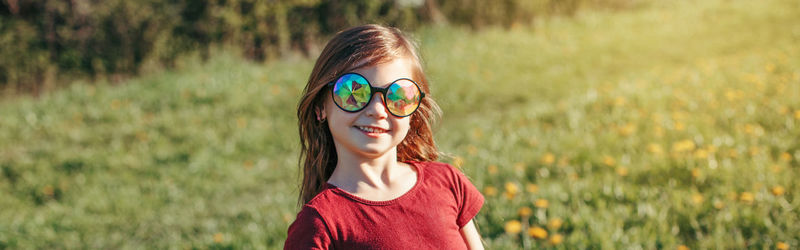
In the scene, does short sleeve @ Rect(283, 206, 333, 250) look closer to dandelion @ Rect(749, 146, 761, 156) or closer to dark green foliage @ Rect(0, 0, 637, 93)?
dandelion @ Rect(749, 146, 761, 156)

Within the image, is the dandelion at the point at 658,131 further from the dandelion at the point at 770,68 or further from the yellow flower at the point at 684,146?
the dandelion at the point at 770,68

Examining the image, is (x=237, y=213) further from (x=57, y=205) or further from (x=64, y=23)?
(x=64, y=23)

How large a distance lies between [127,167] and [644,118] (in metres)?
3.94

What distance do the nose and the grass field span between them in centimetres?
50

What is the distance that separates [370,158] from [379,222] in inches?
6.8

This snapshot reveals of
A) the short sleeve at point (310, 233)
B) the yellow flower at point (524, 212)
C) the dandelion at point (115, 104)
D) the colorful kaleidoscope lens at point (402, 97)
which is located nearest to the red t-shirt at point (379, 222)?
the short sleeve at point (310, 233)

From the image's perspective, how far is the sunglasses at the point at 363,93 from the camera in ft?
4.83

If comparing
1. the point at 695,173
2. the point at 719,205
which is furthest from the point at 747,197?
the point at 695,173

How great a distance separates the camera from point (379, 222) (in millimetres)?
1513

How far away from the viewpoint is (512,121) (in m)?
5.16

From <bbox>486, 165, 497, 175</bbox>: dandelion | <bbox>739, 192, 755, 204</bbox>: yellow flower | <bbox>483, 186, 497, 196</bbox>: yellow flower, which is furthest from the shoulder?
<bbox>486, 165, 497, 175</bbox>: dandelion

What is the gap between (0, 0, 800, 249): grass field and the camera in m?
2.99

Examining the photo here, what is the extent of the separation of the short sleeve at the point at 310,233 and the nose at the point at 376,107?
265 mm

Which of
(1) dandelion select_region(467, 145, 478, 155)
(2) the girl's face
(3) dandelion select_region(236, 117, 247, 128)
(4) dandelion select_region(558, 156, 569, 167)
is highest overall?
(2) the girl's face
